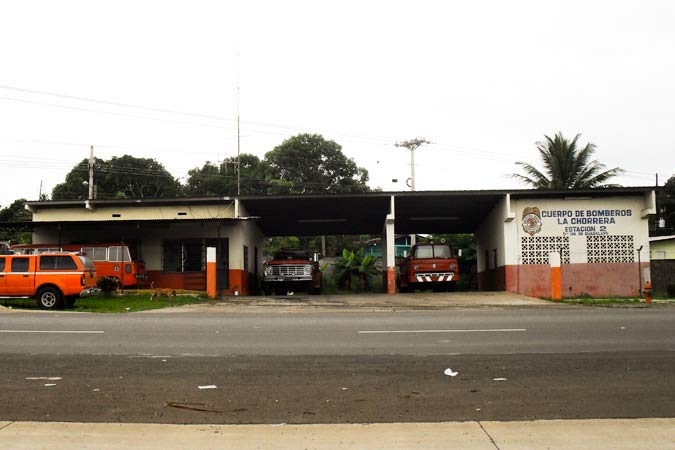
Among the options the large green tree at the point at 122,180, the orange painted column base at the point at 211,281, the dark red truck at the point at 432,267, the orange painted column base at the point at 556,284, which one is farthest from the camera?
the large green tree at the point at 122,180

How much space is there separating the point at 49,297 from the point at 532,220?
18.0 meters

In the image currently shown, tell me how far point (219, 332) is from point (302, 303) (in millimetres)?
9106

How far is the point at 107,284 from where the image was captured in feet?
78.2

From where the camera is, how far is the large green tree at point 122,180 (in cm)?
5850

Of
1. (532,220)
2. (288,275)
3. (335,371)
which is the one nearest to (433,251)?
(532,220)

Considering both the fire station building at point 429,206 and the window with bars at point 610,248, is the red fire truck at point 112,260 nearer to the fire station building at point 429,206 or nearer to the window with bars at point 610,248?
the fire station building at point 429,206

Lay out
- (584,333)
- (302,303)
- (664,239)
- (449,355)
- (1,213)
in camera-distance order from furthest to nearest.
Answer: (1,213), (664,239), (302,303), (584,333), (449,355)

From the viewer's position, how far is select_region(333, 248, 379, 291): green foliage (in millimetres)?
39438

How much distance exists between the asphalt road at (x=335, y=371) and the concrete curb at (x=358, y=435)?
0.97 ft

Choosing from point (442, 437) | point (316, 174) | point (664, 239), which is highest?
point (316, 174)

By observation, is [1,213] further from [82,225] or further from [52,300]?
[52,300]

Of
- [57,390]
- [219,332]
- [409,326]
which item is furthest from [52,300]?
[57,390]

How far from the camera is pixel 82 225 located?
2717cm


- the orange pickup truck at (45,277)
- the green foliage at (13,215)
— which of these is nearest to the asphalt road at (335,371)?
the orange pickup truck at (45,277)
